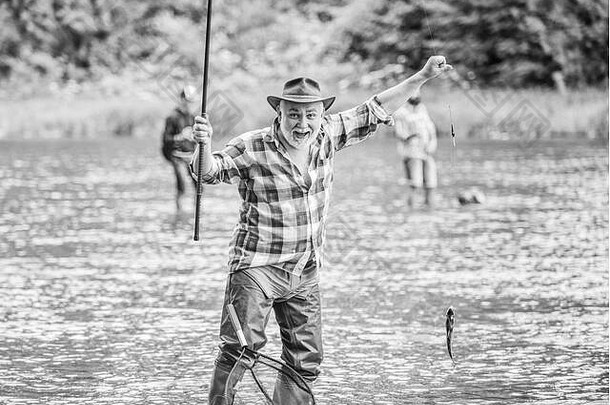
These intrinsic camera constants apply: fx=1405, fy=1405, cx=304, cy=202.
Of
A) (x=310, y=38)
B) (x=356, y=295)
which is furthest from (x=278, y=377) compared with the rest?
(x=310, y=38)

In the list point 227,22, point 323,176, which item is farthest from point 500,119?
point 323,176

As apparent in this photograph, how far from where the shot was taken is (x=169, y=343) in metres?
9.83

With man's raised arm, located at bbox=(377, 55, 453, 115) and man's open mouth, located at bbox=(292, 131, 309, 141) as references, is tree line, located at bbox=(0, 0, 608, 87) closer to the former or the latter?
man's raised arm, located at bbox=(377, 55, 453, 115)

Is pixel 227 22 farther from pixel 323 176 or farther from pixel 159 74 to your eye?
pixel 323 176

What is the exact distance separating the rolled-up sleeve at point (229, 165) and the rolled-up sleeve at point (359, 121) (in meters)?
0.54

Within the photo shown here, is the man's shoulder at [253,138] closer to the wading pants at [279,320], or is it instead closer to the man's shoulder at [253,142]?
the man's shoulder at [253,142]

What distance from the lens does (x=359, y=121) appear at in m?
7.06

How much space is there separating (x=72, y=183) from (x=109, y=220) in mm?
6551

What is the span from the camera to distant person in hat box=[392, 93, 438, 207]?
1978 centimetres

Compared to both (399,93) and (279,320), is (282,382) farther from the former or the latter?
(399,93)

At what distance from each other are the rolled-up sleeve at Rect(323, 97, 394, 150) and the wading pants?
2.29 feet

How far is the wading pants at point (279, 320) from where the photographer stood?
6660 millimetres

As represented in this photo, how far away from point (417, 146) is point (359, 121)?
12921mm

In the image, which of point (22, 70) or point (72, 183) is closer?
point (72, 183)
